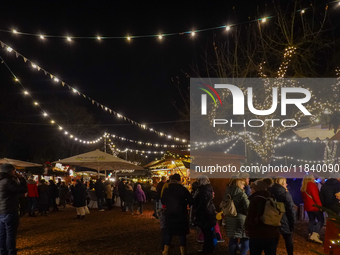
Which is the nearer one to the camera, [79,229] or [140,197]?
[79,229]

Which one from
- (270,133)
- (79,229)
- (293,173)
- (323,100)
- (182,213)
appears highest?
(323,100)

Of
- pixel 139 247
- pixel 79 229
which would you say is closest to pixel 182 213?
pixel 139 247

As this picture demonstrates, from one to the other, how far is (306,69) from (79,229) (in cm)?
980

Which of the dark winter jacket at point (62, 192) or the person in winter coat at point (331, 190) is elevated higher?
the person in winter coat at point (331, 190)

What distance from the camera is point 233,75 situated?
14398mm

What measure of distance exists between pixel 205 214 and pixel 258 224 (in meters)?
2.30

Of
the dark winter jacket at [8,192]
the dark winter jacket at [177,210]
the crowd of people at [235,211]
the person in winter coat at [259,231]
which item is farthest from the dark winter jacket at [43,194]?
the person in winter coat at [259,231]

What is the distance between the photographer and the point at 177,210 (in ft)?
18.3

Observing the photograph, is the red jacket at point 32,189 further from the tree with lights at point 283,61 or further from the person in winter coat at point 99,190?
the tree with lights at point 283,61

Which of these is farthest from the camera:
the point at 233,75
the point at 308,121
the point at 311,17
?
the point at 308,121

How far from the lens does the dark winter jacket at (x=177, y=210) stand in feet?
18.3

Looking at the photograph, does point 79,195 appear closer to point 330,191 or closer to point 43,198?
point 43,198

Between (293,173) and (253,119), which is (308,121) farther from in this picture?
(293,173)

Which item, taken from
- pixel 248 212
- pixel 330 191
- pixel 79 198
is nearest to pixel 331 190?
pixel 330 191
